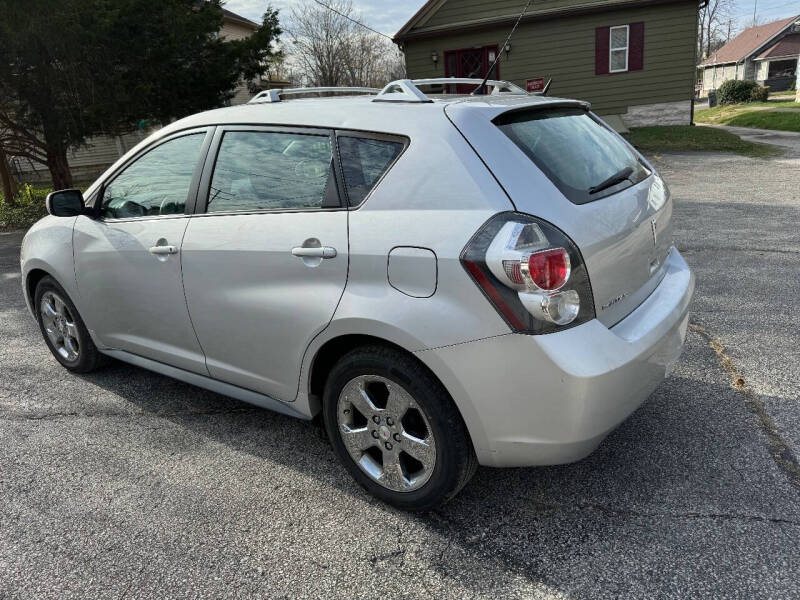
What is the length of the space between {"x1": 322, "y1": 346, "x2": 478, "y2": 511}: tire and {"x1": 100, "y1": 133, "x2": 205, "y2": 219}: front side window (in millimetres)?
1410

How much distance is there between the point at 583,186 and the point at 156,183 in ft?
7.62

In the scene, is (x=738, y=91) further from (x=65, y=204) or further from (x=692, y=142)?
(x=65, y=204)

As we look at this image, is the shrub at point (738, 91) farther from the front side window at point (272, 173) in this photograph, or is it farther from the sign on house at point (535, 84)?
the front side window at point (272, 173)

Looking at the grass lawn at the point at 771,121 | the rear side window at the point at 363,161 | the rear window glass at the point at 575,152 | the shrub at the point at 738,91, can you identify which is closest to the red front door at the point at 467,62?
the grass lawn at the point at 771,121

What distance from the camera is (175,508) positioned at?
2.79 meters

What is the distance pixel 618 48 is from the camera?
18.5 m

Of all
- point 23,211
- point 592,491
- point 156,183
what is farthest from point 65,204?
point 23,211

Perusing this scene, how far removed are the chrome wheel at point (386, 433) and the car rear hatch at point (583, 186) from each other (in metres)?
0.84

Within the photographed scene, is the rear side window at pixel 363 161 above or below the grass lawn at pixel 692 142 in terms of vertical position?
above

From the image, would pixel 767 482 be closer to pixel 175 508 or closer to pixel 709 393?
pixel 709 393

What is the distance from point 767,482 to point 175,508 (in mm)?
2626

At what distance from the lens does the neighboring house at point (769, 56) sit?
55406 mm

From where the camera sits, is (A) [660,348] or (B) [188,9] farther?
(B) [188,9]

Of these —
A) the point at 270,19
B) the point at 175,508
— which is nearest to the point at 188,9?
the point at 270,19
